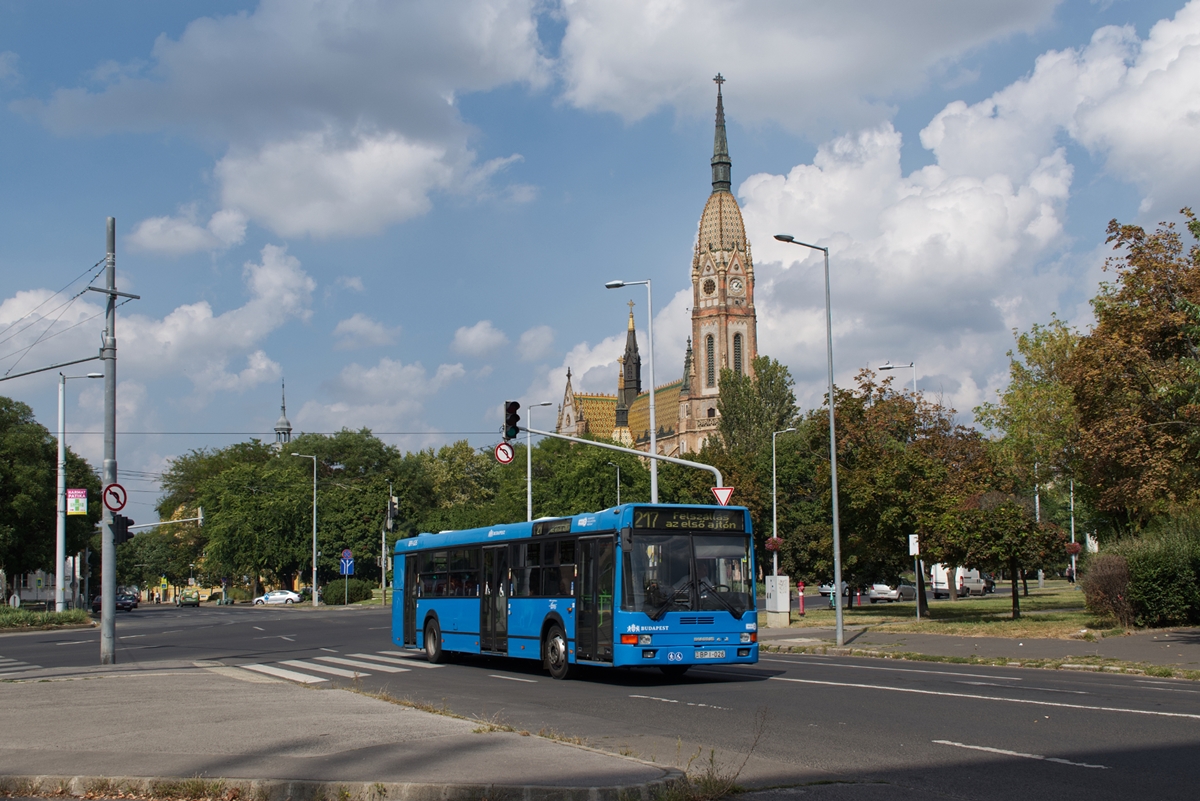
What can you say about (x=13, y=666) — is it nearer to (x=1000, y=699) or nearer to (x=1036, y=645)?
(x=1000, y=699)

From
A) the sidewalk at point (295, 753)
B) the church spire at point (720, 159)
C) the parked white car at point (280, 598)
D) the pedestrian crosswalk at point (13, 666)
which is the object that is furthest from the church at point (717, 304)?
the sidewalk at point (295, 753)

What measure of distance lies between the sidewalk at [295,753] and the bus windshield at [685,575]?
15.8 ft

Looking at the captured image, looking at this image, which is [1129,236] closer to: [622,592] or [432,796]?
[622,592]

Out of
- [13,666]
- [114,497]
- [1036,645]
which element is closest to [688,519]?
[1036,645]

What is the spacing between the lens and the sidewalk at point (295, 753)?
300 inches

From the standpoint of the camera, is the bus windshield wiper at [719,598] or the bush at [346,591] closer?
the bus windshield wiper at [719,598]

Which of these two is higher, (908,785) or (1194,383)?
(1194,383)

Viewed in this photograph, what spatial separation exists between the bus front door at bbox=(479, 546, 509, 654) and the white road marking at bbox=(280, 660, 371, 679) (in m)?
2.47

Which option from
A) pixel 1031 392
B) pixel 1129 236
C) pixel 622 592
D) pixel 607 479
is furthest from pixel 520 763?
pixel 607 479

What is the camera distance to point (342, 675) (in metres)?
19.8

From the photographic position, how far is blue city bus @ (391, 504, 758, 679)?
17219 millimetres

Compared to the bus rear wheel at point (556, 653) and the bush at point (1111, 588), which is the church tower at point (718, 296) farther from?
the bus rear wheel at point (556, 653)

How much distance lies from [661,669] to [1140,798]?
13.3 metres

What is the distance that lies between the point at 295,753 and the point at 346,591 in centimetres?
6000
